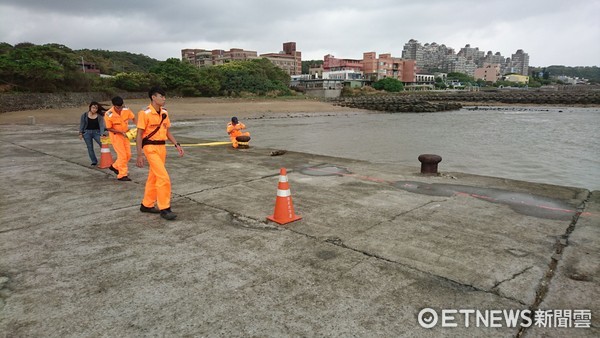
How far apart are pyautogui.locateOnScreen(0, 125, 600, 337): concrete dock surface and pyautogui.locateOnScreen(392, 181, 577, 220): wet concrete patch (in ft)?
0.12

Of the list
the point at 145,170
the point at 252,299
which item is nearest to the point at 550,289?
the point at 252,299

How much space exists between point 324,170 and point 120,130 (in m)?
4.49

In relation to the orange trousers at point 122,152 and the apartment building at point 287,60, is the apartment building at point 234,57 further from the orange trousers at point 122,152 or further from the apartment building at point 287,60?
the orange trousers at point 122,152

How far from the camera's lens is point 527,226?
4723 mm

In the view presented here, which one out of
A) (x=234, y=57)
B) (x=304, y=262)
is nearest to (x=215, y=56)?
(x=234, y=57)

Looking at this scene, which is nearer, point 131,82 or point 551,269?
point 551,269

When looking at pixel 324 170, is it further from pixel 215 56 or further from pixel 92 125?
pixel 215 56

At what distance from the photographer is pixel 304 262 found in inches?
145

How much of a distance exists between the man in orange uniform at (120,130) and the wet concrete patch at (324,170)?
3763mm

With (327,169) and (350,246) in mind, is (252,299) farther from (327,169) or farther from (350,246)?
(327,169)

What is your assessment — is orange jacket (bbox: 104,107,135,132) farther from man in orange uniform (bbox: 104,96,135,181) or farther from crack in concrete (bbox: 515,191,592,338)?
crack in concrete (bbox: 515,191,592,338)

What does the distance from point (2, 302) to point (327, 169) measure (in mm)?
6615

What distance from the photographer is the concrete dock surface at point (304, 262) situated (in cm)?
272

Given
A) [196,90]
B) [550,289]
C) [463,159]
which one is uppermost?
[196,90]
